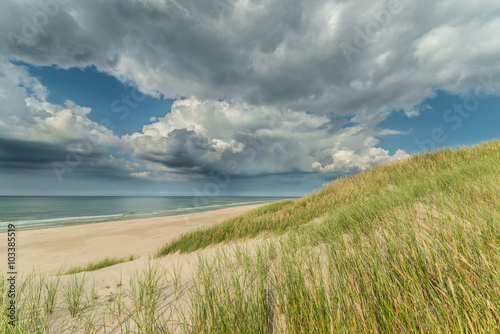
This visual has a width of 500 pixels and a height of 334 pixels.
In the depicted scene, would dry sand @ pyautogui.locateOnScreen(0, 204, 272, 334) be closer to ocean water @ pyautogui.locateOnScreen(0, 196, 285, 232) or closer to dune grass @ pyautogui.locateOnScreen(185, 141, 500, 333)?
dune grass @ pyautogui.locateOnScreen(185, 141, 500, 333)

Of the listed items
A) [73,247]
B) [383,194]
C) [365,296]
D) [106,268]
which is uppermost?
[383,194]

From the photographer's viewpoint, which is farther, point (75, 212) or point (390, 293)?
point (75, 212)

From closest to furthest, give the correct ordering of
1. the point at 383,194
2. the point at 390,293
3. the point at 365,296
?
the point at 390,293
the point at 365,296
the point at 383,194

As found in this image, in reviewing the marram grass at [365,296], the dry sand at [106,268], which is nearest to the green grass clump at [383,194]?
the dry sand at [106,268]

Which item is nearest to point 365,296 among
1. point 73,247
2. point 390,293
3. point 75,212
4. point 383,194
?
point 390,293

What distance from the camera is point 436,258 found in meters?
1.74

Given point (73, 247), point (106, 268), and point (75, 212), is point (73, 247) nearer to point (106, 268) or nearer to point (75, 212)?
point (106, 268)

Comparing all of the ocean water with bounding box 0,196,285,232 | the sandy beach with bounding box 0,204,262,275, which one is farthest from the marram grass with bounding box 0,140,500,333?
the ocean water with bounding box 0,196,285,232

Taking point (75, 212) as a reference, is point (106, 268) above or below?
below

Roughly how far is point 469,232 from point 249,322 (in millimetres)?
2635

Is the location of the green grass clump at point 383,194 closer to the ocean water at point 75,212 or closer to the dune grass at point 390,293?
the dune grass at point 390,293

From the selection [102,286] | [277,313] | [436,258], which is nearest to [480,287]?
[436,258]

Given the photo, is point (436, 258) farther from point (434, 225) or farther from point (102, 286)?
point (102, 286)

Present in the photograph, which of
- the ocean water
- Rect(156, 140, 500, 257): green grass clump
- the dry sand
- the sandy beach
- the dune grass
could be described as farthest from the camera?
the ocean water
